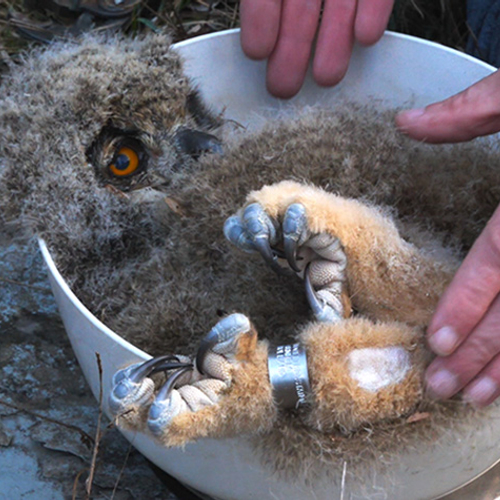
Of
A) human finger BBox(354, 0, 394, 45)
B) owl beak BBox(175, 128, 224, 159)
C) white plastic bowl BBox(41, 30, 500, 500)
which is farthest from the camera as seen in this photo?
human finger BBox(354, 0, 394, 45)

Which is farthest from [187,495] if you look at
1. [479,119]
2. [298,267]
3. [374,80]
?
[374,80]

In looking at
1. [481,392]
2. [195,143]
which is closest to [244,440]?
[481,392]

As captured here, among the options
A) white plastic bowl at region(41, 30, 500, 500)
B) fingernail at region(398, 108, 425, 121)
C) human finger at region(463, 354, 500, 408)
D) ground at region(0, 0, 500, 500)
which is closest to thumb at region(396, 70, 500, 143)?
fingernail at region(398, 108, 425, 121)

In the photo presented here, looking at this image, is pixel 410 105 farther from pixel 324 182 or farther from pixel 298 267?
pixel 298 267

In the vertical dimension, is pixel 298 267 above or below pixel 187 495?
above

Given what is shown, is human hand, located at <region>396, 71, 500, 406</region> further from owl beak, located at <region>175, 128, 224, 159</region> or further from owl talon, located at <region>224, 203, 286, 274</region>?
owl beak, located at <region>175, 128, 224, 159</region>

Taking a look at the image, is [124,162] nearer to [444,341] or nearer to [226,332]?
[226,332]
